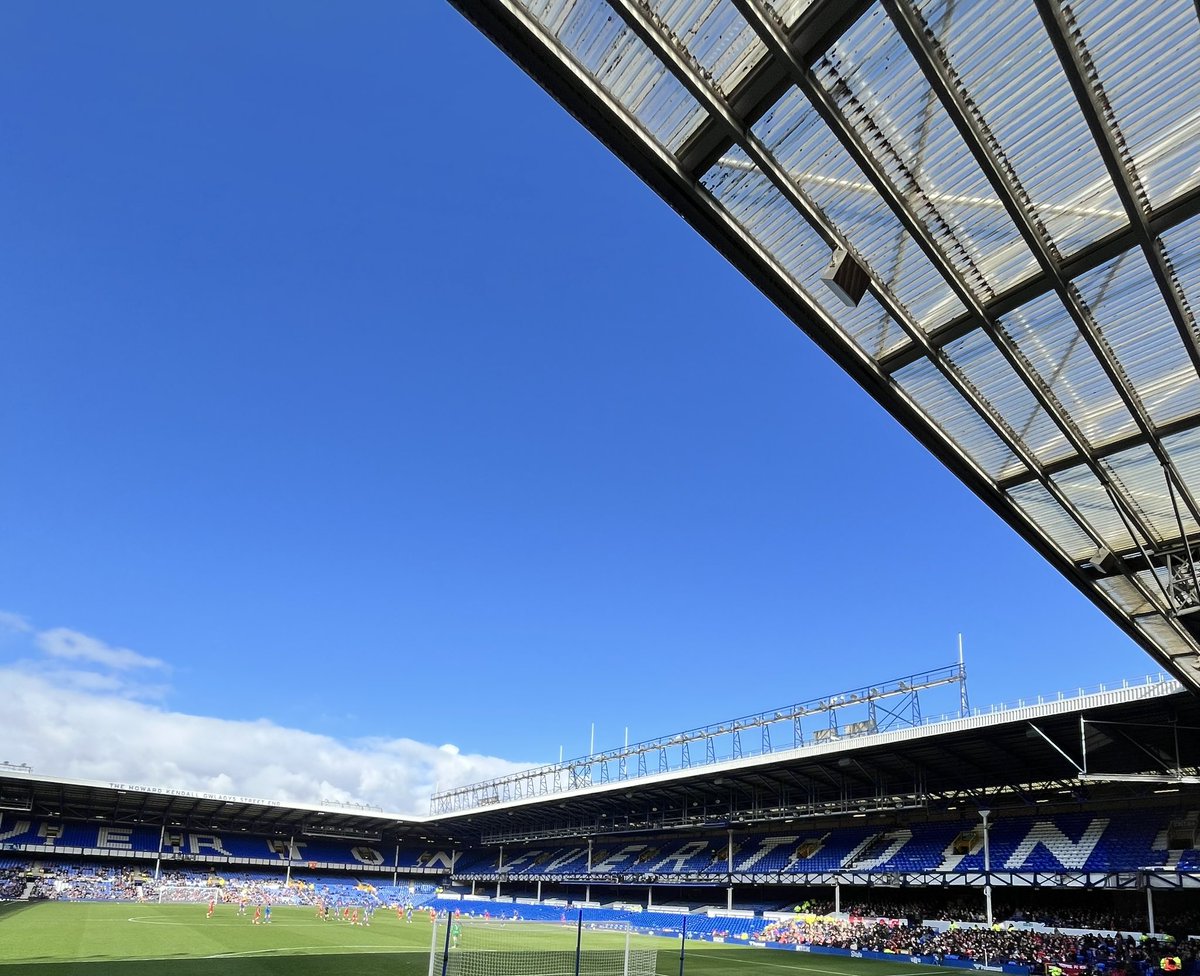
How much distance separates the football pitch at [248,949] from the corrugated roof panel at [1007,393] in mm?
16906

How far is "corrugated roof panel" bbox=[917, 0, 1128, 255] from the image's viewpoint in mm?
6742

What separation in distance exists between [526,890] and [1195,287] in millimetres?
82831

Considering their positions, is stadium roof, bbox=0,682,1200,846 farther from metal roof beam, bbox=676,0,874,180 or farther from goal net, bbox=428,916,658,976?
metal roof beam, bbox=676,0,874,180

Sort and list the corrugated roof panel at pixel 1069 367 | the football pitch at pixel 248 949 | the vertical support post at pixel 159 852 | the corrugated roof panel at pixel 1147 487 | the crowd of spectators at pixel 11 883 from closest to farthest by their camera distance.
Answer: the corrugated roof panel at pixel 1069 367
the corrugated roof panel at pixel 1147 487
the football pitch at pixel 248 949
the crowd of spectators at pixel 11 883
the vertical support post at pixel 159 852

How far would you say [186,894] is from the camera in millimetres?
61969

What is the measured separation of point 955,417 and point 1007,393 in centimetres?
83

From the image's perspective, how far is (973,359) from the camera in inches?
428

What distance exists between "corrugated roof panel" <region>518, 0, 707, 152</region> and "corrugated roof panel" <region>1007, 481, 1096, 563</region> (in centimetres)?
978

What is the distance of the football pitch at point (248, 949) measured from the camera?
77.7 ft

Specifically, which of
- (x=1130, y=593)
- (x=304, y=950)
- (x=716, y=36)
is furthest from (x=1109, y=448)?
(x=304, y=950)

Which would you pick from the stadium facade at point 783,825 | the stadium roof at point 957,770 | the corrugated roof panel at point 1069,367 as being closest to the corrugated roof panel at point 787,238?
the corrugated roof panel at point 1069,367

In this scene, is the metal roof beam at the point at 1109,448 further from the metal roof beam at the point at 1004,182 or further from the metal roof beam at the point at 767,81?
the metal roof beam at the point at 767,81

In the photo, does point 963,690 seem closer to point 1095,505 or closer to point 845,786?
point 845,786

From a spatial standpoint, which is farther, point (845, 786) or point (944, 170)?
point (845, 786)
